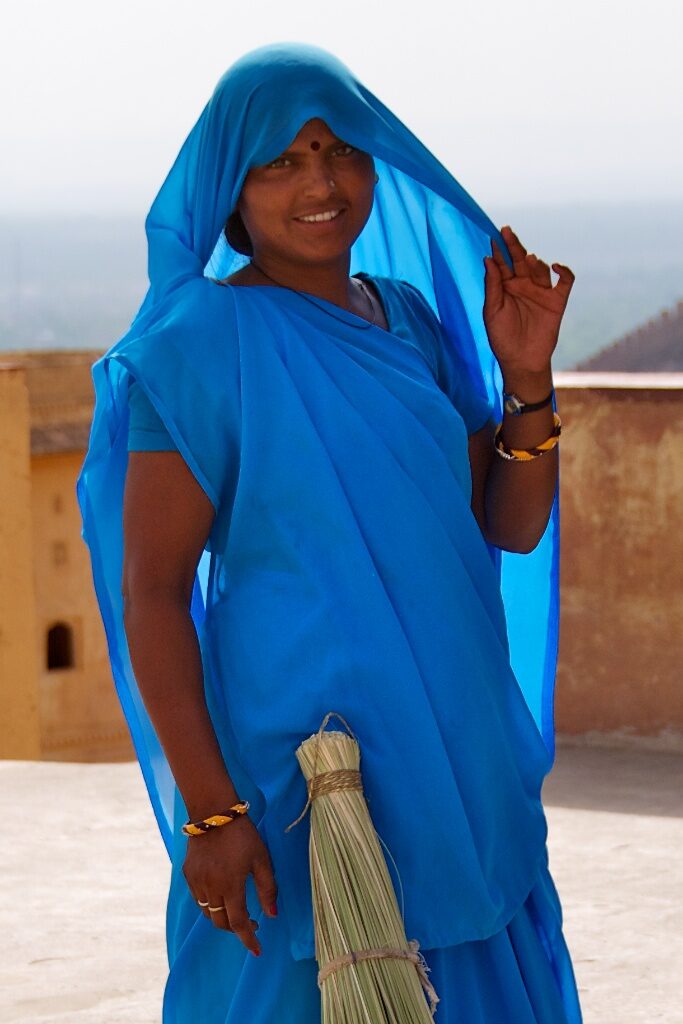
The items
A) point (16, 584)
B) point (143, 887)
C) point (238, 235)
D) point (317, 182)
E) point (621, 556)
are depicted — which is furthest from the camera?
point (16, 584)

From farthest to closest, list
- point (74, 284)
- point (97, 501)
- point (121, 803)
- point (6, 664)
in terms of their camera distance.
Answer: point (74, 284)
point (6, 664)
point (121, 803)
point (97, 501)

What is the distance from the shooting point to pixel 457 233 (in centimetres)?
223

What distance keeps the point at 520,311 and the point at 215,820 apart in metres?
0.77

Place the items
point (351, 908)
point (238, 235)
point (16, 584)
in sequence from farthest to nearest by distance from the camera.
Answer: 1. point (16, 584)
2. point (238, 235)
3. point (351, 908)

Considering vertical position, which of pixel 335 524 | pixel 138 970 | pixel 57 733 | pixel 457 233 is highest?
pixel 457 233

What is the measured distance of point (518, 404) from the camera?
217cm

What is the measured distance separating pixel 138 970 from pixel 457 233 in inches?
66.5

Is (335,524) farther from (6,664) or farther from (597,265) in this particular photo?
(597,265)

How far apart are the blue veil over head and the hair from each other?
0.02 m

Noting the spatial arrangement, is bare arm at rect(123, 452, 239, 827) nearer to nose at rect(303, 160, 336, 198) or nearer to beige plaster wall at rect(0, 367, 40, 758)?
nose at rect(303, 160, 336, 198)

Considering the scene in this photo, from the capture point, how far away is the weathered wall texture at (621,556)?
486cm

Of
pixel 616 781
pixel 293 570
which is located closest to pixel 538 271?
pixel 293 570

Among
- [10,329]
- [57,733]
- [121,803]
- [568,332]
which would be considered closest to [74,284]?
[10,329]

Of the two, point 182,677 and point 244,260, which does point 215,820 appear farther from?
point 244,260
